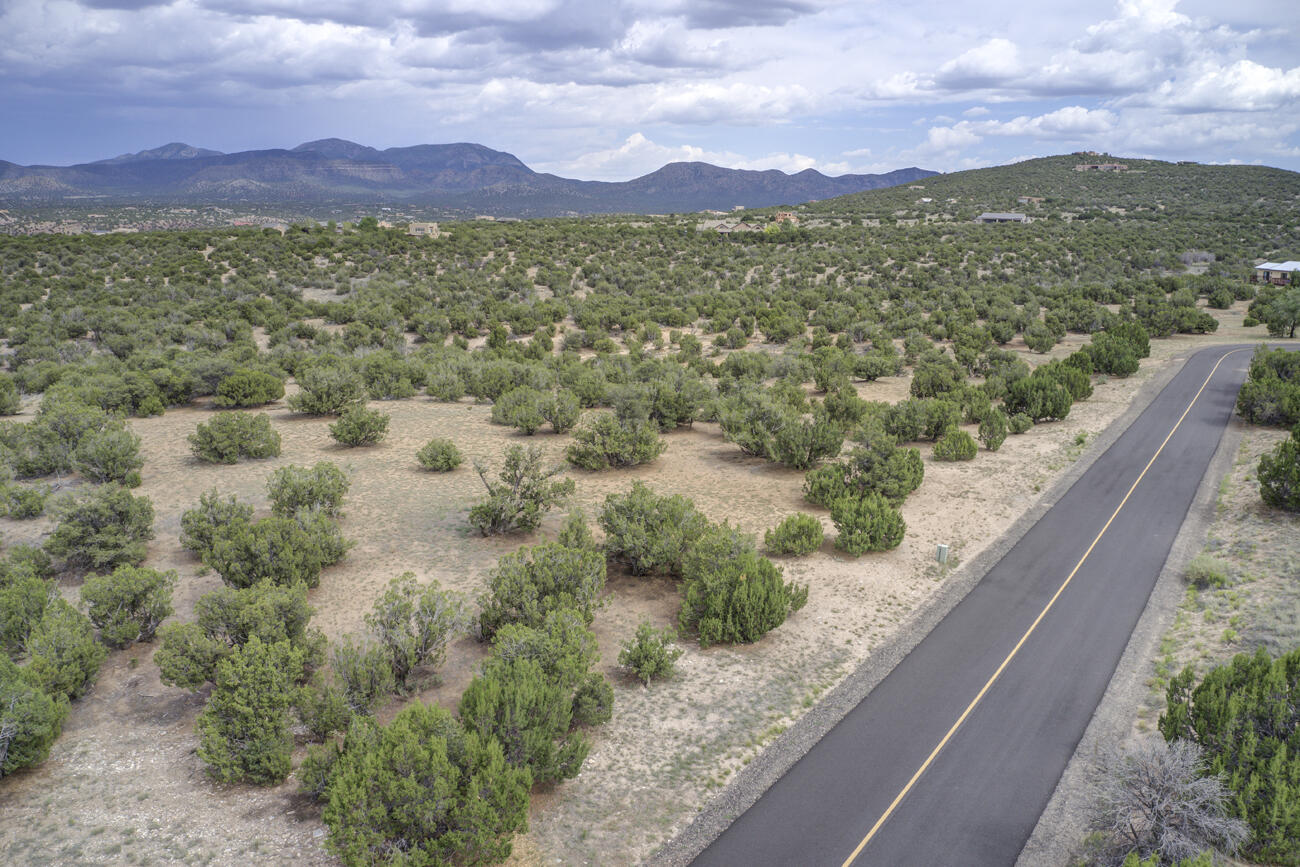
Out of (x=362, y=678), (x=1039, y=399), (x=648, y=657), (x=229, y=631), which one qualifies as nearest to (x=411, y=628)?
(x=362, y=678)

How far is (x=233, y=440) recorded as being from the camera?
2123cm

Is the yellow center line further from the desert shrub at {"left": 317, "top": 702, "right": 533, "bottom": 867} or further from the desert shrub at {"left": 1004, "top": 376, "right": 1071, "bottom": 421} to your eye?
the desert shrub at {"left": 1004, "top": 376, "right": 1071, "bottom": 421}

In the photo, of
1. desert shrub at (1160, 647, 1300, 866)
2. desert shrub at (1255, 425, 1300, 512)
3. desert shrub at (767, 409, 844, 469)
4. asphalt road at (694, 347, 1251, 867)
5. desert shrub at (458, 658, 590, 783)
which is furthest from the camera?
desert shrub at (767, 409, 844, 469)

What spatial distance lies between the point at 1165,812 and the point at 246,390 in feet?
96.9

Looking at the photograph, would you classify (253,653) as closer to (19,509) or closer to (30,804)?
(30,804)

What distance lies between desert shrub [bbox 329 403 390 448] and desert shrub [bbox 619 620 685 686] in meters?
14.1

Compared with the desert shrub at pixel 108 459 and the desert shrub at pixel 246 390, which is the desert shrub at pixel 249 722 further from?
the desert shrub at pixel 246 390

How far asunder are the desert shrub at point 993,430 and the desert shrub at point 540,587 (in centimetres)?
1726

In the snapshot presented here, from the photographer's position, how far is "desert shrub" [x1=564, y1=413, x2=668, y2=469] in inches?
880

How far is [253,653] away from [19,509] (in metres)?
11.6

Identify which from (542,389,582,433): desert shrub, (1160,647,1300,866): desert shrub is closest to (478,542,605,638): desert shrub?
(1160,647,1300,866): desert shrub

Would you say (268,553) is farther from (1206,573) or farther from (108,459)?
(1206,573)

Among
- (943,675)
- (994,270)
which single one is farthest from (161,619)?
(994,270)

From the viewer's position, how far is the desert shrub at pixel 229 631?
1073 cm
